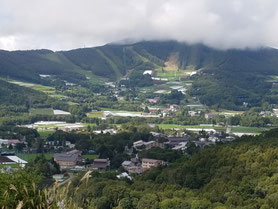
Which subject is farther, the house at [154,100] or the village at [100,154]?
the house at [154,100]

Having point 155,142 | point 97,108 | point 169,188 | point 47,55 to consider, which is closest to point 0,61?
point 47,55

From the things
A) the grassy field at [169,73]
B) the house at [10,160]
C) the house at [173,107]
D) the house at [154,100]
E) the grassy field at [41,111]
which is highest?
the grassy field at [169,73]

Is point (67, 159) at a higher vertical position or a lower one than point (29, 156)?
higher

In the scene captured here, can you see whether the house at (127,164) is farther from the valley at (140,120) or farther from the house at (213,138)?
the house at (213,138)

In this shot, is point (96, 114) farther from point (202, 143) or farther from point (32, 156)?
point (32, 156)

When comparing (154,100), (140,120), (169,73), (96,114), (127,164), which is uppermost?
(169,73)

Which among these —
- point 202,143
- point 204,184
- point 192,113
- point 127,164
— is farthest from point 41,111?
point 204,184

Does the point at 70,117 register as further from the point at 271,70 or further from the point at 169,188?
the point at 271,70

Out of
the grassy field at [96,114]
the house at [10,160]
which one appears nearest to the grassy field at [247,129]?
the grassy field at [96,114]
